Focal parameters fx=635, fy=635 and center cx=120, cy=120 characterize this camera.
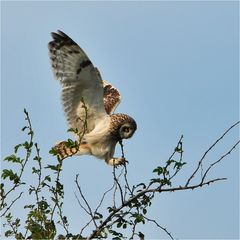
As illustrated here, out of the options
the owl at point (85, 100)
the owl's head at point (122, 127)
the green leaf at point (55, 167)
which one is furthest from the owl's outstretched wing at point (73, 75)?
the green leaf at point (55, 167)

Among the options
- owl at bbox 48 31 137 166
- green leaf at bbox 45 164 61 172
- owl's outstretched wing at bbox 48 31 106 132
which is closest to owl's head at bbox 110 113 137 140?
owl at bbox 48 31 137 166

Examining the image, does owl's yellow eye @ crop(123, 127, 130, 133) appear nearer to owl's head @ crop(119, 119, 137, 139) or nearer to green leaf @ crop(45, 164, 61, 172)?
owl's head @ crop(119, 119, 137, 139)

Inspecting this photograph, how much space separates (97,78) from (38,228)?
2.11 meters

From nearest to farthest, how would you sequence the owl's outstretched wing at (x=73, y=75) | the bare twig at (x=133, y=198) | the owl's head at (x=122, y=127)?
the bare twig at (x=133, y=198) → the owl's outstretched wing at (x=73, y=75) → the owl's head at (x=122, y=127)

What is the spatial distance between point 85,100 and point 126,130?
499 millimetres

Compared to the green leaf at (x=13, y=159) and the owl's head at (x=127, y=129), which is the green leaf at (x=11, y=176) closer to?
the green leaf at (x=13, y=159)

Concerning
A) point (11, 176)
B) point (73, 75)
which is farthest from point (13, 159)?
point (73, 75)

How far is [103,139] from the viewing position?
5836mm

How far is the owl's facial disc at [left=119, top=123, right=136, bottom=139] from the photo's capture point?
5.93 m

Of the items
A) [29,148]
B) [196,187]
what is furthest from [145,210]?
[29,148]

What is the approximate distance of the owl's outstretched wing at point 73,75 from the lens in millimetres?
5648

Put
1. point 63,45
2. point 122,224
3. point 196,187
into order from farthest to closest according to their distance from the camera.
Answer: point 63,45
point 122,224
point 196,187

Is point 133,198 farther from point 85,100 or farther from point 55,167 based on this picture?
point 85,100

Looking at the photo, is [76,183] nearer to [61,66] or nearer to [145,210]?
[145,210]
